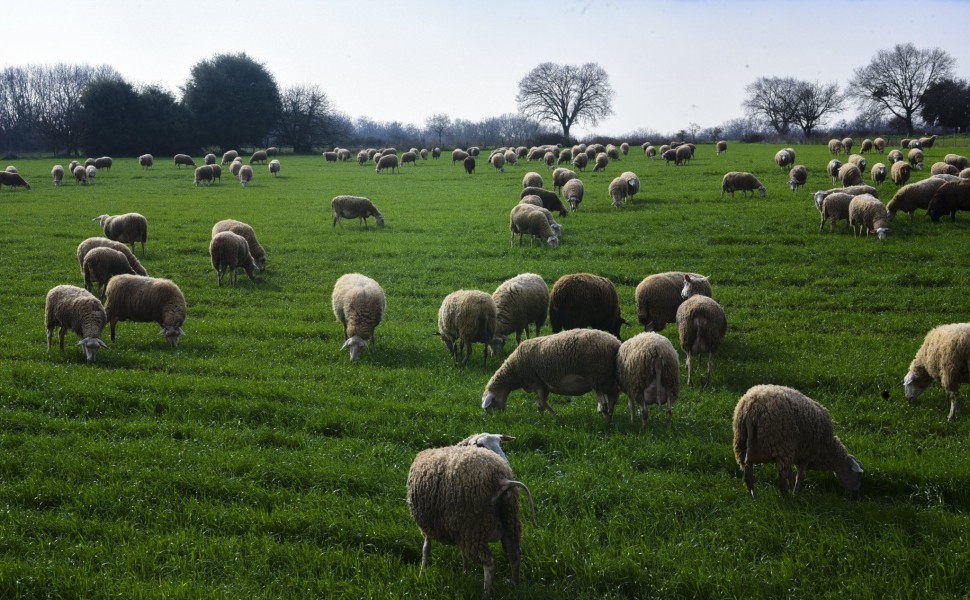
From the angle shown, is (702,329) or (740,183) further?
(740,183)

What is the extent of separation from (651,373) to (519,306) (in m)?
4.14

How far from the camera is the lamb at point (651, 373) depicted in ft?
24.5

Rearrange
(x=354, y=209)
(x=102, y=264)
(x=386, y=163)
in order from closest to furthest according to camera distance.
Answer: (x=102, y=264) → (x=354, y=209) → (x=386, y=163)

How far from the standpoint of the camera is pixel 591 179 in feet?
122

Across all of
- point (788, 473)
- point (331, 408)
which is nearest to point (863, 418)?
point (788, 473)

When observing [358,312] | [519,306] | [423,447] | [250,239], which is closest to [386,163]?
[250,239]

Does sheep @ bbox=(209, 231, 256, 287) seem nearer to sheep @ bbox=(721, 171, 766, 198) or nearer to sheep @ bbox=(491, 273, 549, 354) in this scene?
sheep @ bbox=(491, 273, 549, 354)

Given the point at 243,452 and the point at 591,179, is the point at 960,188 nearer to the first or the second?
the point at 591,179

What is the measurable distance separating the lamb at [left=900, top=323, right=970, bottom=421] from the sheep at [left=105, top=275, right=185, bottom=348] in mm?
11323

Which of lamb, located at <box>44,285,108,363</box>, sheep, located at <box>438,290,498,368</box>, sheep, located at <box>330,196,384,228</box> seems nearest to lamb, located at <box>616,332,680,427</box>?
sheep, located at <box>438,290,498,368</box>

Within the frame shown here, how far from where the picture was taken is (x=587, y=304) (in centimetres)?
A: 1102

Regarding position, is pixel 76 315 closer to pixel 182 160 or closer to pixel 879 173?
pixel 879 173

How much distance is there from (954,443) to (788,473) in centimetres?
227

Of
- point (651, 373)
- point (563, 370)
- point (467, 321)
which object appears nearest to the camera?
point (651, 373)
